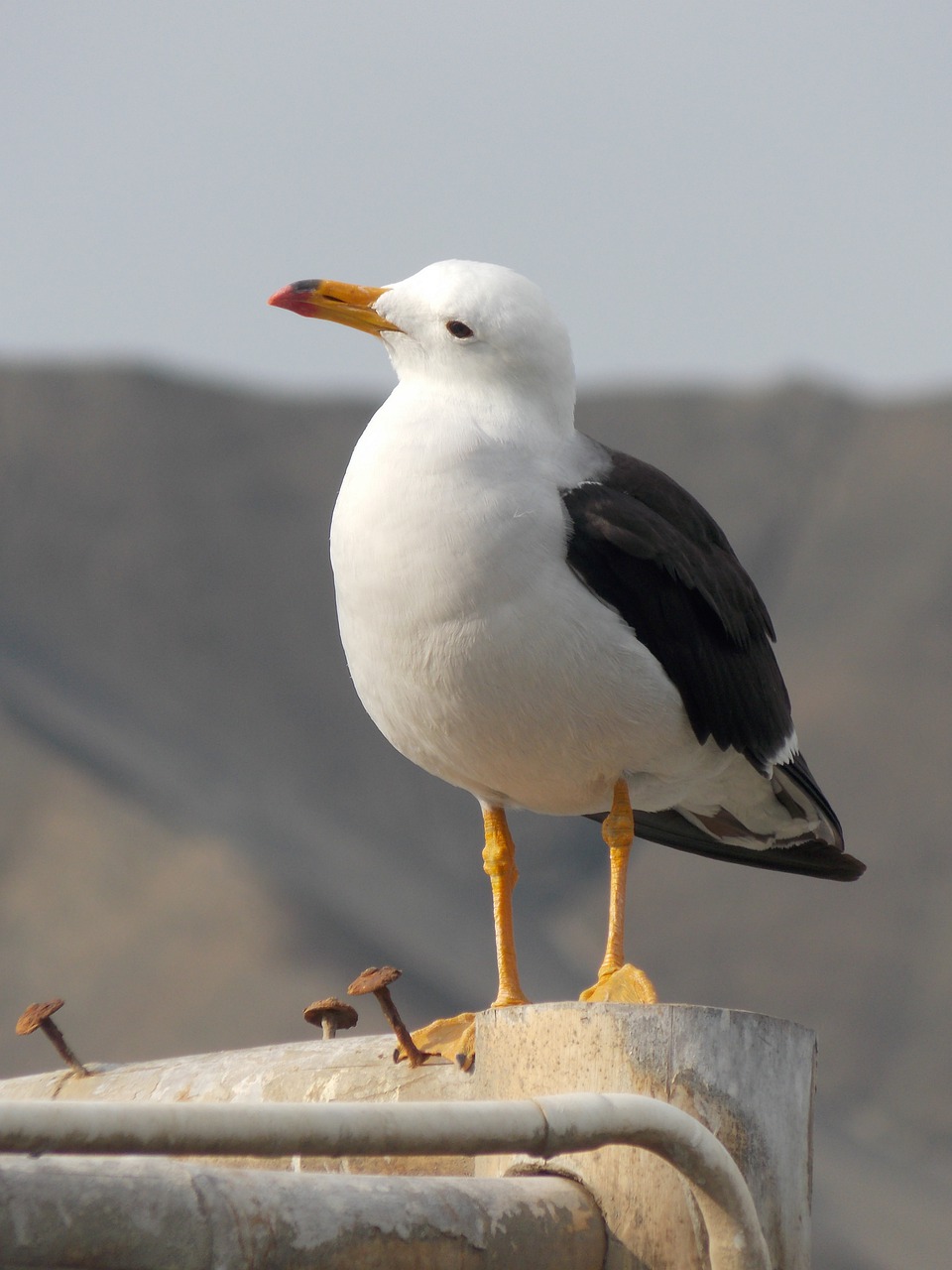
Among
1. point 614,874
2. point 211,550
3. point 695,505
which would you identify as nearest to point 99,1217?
point 614,874

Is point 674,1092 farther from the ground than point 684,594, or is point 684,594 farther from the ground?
point 684,594

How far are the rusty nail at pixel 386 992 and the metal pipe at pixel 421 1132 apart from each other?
591mm

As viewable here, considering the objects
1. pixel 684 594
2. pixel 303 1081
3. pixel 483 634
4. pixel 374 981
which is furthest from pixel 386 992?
pixel 684 594

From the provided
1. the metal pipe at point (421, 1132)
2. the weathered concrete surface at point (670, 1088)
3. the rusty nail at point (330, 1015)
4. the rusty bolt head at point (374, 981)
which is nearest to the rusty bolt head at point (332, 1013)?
the rusty nail at point (330, 1015)

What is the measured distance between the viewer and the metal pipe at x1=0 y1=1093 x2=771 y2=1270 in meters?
1.35

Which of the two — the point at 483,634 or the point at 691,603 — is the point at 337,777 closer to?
the point at 691,603

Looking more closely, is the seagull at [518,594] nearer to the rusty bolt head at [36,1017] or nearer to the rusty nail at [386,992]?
the rusty nail at [386,992]

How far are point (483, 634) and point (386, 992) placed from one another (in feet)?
1.97

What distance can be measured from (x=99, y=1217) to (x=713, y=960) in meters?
16.4

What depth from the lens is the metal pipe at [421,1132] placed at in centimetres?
135

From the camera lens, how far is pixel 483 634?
102 inches

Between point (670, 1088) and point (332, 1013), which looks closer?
point (670, 1088)

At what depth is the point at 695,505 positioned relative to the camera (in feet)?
10.4

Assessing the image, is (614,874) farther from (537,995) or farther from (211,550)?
(211,550)
